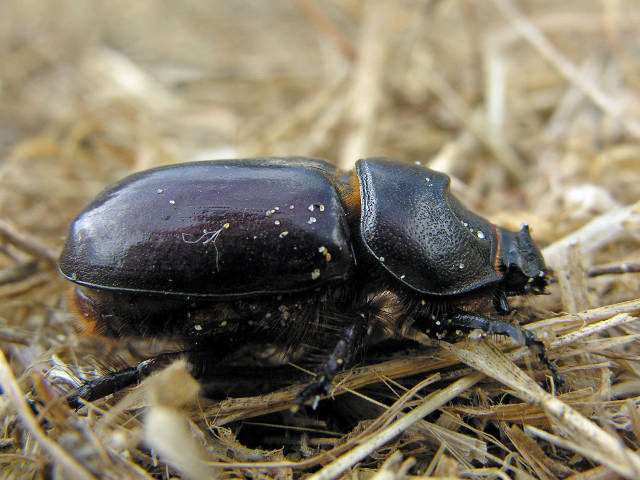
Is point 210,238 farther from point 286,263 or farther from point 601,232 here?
point 601,232

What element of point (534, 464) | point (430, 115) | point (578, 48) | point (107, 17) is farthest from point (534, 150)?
point (107, 17)

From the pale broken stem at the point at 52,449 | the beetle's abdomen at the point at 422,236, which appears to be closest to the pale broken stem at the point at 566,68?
the beetle's abdomen at the point at 422,236

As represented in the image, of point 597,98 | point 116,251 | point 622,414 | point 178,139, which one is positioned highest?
point 597,98

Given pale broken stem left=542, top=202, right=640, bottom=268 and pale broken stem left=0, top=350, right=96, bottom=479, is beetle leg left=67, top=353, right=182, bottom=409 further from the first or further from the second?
pale broken stem left=542, top=202, right=640, bottom=268

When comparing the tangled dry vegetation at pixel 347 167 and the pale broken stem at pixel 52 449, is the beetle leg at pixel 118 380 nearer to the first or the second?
the tangled dry vegetation at pixel 347 167

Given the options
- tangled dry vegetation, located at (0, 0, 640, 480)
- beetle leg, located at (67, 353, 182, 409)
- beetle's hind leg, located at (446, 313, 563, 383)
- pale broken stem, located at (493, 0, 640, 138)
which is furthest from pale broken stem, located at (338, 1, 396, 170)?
beetle leg, located at (67, 353, 182, 409)

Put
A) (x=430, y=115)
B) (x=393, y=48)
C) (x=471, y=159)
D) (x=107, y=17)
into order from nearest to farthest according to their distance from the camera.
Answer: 1. (x=471, y=159)
2. (x=430, y=115)
3. (x=393, y=48)
4. (x=107, y=17)

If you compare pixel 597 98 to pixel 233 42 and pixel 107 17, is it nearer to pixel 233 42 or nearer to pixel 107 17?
pixel 233 42
